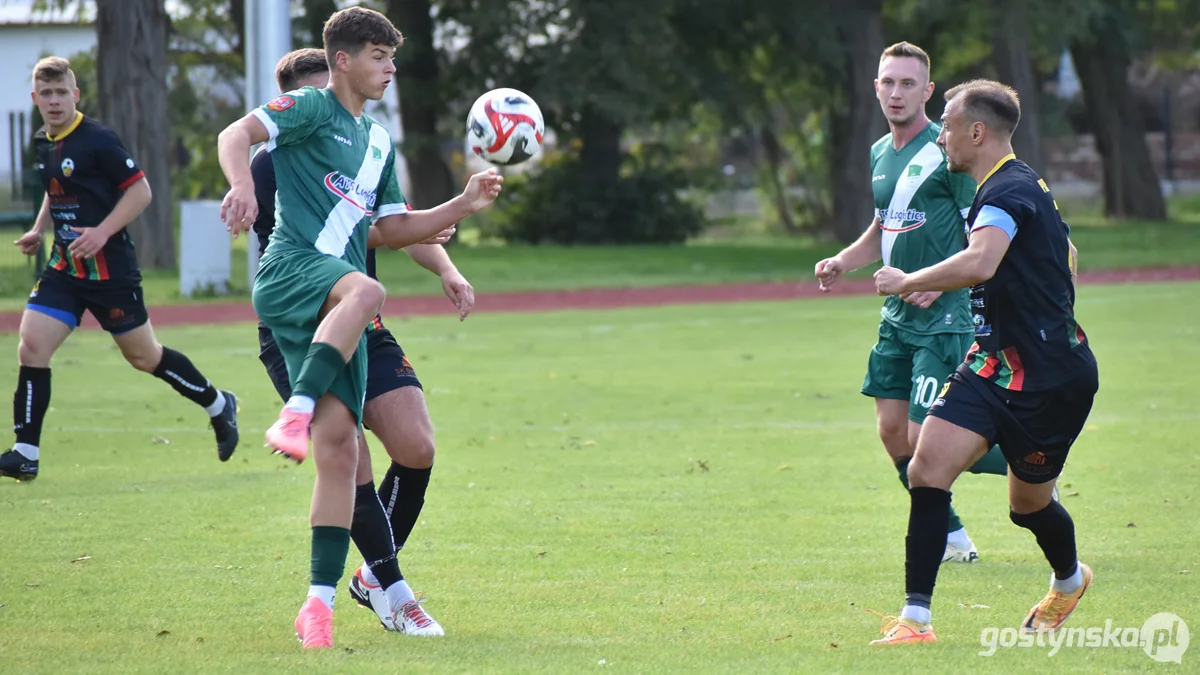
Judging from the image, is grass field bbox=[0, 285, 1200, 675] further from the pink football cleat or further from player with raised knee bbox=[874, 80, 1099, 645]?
the pink football cleat

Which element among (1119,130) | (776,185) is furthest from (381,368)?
(1119,130)

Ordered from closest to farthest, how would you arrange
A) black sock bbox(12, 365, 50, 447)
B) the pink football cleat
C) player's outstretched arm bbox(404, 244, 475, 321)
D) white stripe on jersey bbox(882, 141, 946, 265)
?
the pink football cleat → player's outstretched arm bbox(404, 244, 475, 321) → white stripe on jersey bbox(882, 141, 946, 265) → black sock bbox(12, 365, 50, 447)

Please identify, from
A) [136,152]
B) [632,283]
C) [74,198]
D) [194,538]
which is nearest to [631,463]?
[194,538]

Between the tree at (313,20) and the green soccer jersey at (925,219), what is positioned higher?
the green soccer jersey at (925,219)

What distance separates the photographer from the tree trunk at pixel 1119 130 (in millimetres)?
41906

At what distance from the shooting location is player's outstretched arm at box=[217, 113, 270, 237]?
202 inches

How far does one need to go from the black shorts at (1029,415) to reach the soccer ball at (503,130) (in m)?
1.94

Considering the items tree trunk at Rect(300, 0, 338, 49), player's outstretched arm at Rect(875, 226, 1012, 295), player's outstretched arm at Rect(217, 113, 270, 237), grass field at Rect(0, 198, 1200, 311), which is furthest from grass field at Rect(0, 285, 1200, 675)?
tree trunk at Rect(300, 0, 338, 49)

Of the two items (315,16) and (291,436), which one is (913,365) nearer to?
(291,436)

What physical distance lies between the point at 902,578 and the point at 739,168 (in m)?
56.8

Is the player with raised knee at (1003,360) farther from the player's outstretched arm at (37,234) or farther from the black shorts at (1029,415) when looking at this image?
the player's outstretched arm at (37,234)

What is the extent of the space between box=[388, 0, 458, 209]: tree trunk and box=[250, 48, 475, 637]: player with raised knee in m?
28.1

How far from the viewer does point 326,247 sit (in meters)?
5.52

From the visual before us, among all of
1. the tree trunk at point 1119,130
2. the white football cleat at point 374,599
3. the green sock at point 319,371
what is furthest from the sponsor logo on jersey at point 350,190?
the tree trunk at point 1119,130
